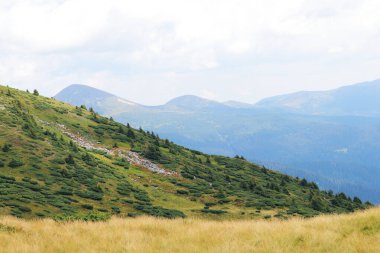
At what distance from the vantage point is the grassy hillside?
46.9m

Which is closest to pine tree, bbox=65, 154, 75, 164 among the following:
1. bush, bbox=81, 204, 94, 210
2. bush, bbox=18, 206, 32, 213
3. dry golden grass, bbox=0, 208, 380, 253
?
bush, bbox=81, 204, 94, 210

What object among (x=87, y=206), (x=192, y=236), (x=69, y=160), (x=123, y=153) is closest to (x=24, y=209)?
(x=87, y=206)

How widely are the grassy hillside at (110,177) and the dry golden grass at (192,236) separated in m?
3.44

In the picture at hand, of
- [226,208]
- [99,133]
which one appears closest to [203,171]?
[99,133]

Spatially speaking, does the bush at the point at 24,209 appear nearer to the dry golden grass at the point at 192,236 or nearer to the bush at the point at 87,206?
the bush at the point at 87,206

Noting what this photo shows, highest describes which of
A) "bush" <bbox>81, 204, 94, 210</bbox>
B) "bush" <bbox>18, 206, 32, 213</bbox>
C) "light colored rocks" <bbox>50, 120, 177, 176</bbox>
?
"light colored rocks" <bbox>50, 120, 177, 176</bbox>

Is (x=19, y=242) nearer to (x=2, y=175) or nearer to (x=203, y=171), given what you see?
(x=2, y=175)

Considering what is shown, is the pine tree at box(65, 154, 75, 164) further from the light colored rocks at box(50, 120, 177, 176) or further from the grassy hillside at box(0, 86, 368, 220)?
the light colored rocks at box(50, 120, 177, 176)

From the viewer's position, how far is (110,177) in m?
63.8

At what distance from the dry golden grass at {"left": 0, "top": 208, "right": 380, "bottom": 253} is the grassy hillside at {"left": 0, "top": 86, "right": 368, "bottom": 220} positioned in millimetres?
3444

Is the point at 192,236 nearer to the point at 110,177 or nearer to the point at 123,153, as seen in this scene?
the point at 110,177

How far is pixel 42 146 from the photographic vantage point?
65000 mm

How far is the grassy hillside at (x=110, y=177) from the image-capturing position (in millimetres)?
46875

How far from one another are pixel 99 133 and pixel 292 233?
87.2 meters
